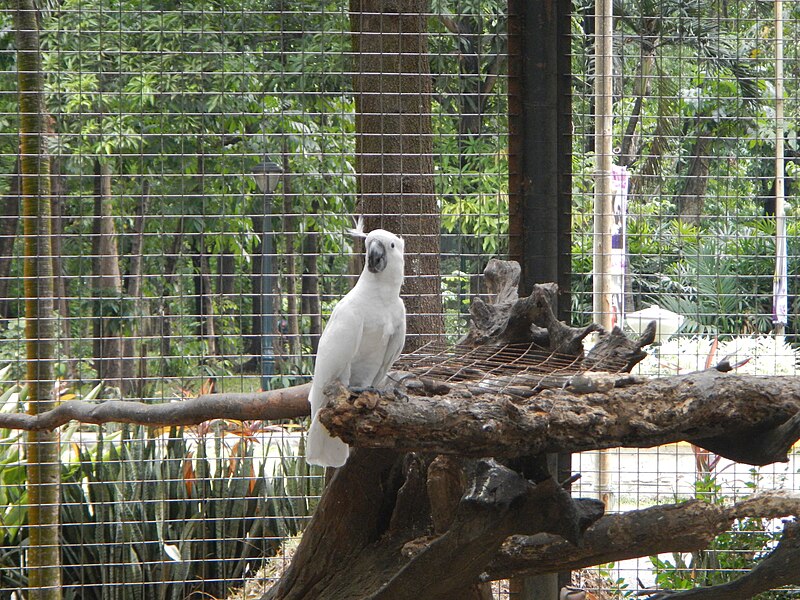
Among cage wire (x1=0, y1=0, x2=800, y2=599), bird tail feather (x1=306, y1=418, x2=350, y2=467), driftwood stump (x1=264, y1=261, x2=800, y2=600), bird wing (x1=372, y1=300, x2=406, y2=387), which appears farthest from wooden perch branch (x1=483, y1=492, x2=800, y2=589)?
cage wire (x1=0, y1=0, x2=800, y2=599)

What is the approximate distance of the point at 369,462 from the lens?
5.68 ft

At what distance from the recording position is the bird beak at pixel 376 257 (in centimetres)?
191

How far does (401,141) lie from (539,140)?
1.48 ft

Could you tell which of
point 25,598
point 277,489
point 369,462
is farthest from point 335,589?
point 25,598

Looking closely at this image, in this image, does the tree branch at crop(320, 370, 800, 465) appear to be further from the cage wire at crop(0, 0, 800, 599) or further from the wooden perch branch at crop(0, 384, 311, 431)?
the cage wire at crop(0, 0, 800, 599)

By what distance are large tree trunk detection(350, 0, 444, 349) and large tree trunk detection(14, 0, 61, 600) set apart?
0.99 m

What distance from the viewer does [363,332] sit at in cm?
193

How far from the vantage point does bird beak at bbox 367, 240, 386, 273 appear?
6.26ft

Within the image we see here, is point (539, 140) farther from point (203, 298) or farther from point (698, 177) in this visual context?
point (203, 298)

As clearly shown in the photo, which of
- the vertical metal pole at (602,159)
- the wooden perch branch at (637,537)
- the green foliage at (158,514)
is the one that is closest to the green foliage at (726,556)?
the vertical metal pole at (602,159)

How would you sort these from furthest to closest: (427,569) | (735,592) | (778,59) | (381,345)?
(778,59) < (381,345) < (735,592) < (427,569)

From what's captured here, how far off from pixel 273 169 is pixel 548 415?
287 cm

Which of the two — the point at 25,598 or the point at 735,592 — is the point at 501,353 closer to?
the point at 735,592

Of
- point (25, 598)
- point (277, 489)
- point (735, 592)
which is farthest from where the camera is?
point (277, 489)
